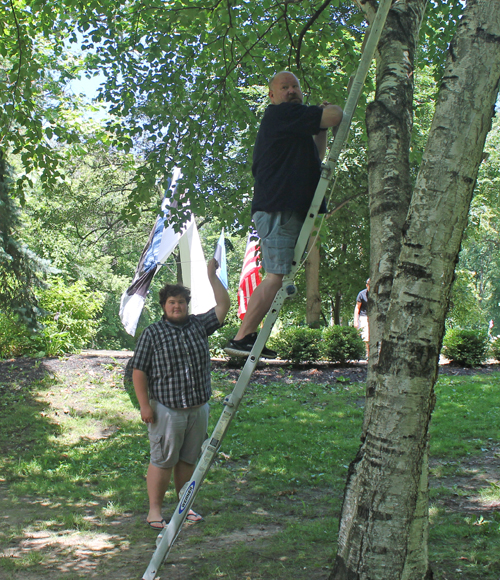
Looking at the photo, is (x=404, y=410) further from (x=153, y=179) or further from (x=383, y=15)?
(x=153, y=179)

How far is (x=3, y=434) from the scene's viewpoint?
778 centimetres

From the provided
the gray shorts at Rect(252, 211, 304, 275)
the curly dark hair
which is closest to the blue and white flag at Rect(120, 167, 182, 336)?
the curly dark hair

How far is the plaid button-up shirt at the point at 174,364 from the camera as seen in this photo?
449 centimetres

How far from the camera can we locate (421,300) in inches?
107

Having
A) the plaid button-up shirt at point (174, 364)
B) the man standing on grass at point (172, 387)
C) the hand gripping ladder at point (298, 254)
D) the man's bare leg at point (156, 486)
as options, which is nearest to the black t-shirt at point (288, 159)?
the hand gripping ladder at point (298, 254)

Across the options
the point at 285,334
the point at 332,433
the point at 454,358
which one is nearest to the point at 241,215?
the point at 332,433

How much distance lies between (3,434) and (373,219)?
21.3 feet

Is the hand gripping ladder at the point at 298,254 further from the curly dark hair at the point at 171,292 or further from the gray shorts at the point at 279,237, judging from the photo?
the curly dark hair at the point at 171,292

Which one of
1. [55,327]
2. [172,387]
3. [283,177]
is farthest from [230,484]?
[55,327]

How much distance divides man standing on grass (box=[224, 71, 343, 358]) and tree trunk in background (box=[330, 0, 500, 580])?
27.1 inches

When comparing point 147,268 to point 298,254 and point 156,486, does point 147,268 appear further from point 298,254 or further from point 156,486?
point 298,254

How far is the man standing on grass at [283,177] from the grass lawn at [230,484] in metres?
1.99

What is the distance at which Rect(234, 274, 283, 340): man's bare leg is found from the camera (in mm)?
3287

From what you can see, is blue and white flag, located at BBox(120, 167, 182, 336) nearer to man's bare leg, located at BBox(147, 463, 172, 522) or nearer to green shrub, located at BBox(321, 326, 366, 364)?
green shrub, located at BBox(321, 326, 366, 364)
